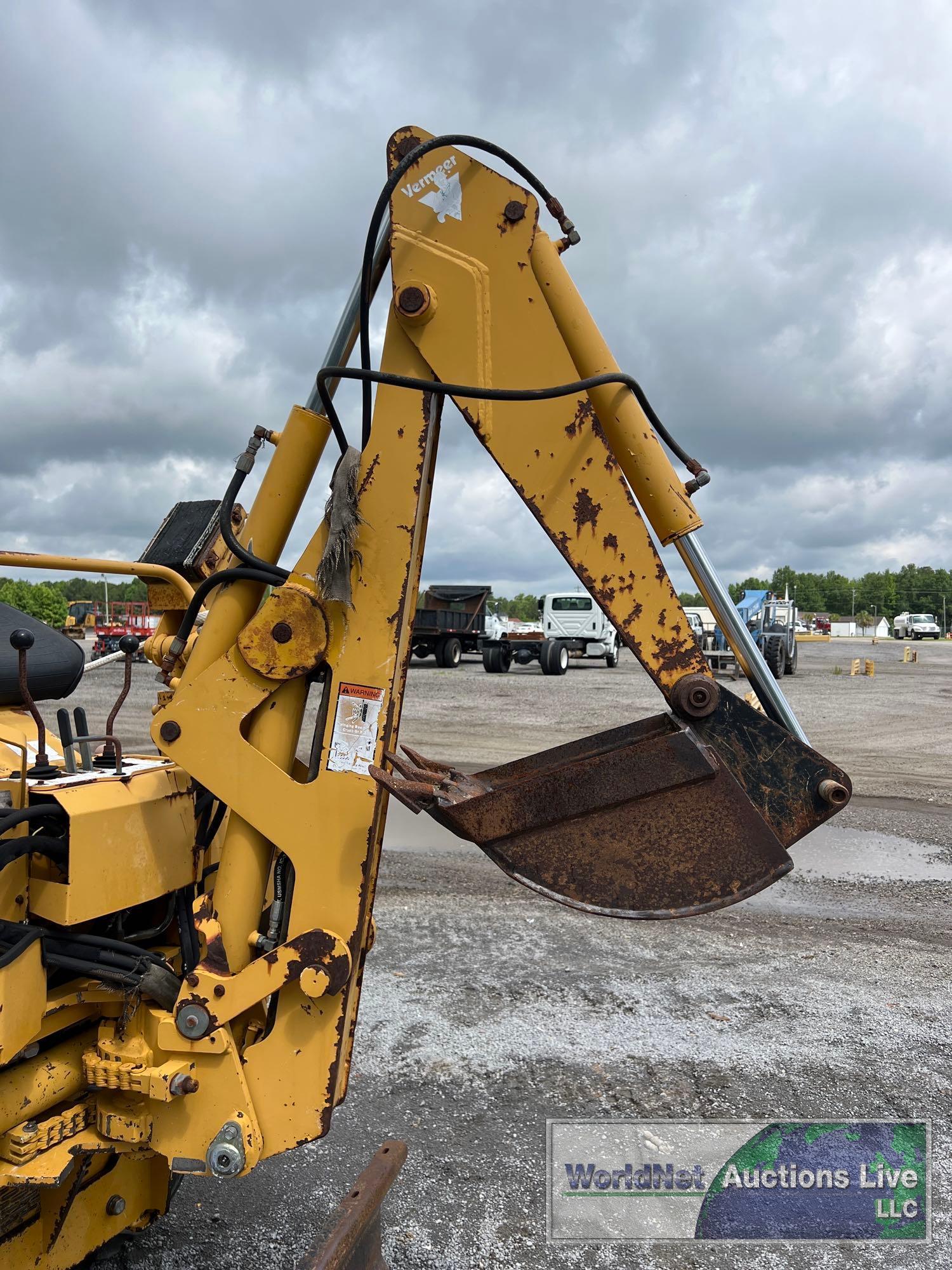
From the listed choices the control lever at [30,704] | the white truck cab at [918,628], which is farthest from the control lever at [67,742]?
the white truck cab at [918,628]

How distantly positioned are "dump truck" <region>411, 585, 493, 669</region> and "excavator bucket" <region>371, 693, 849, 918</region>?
69.4 ft

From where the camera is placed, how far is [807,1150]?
3184 mm

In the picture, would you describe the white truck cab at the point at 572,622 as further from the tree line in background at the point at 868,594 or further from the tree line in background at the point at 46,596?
the tree line in background at the point at 868,594

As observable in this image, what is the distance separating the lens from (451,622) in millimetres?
24000

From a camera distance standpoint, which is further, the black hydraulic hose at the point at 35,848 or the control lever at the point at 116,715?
the control lever at the point at 116,715

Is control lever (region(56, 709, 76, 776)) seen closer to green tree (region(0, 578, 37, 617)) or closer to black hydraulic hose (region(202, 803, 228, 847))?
black hydraulic hose (region(202, 803, 228, 847))

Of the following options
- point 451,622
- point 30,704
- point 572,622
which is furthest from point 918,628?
point 30,704

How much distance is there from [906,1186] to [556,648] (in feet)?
65.5

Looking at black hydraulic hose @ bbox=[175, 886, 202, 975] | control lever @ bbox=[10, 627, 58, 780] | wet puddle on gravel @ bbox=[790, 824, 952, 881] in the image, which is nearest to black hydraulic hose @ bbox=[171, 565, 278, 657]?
control lever @ bbox=[10, 627, 58, 780]

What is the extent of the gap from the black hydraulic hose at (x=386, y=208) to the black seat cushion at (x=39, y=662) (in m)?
1.17

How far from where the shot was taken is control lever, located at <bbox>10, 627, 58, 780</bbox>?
6.52ft

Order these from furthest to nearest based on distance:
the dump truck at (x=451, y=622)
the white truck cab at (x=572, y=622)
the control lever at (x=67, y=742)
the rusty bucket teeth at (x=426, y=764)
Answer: the white truck cab at (x=572, y=622), the dump truck at (x=451, y=622), the control lever at (x=67, y=742), the rusty bucket teeth at (x=426, y=764)

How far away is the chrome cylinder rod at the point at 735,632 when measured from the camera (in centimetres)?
203

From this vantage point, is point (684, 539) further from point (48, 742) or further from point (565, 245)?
point (48, 742)
